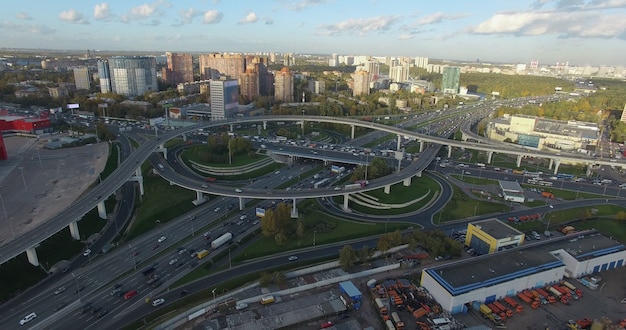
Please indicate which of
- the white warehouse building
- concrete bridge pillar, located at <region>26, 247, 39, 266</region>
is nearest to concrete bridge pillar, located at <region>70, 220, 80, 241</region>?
concrete bridge pillar, located at <region>26, 247, 39, 266</region>

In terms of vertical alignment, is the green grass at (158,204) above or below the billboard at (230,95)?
below

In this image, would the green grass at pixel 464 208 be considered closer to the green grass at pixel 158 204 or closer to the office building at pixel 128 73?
the green grass at pixel 158 204

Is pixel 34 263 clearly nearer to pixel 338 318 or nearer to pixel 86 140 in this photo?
pixel 338 318

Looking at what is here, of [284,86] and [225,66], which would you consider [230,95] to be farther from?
[225,66]

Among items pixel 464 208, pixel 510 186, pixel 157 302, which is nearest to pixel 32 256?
pixel 157 302

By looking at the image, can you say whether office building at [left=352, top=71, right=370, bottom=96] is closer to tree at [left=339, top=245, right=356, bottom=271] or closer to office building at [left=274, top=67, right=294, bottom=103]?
office building at [left=274, top=67, right=294, bottom=103]

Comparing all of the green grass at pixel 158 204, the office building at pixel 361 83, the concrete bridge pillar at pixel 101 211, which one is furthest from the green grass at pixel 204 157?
the office building at pixel 361 83
